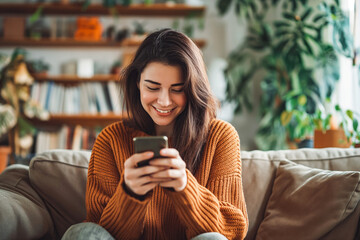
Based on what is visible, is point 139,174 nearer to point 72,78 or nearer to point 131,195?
point 131,195

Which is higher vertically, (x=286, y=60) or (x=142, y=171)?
(x=286, y=60)

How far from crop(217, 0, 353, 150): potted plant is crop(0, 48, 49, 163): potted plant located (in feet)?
5.10

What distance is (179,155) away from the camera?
1.28m

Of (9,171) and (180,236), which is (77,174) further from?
(180,236)

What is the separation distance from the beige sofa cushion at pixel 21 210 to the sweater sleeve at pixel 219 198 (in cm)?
52

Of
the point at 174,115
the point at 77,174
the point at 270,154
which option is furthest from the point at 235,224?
the point at 77,174

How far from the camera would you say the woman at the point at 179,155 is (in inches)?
43.8

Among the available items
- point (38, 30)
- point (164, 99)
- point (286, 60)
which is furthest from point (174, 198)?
point (38, 30)

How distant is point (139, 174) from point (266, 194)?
0.75 metres

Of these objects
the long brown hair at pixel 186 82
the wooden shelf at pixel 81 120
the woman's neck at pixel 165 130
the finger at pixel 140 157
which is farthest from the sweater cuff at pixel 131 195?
the wooden shelf at pixel 81 120

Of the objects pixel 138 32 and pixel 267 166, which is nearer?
pixel 267 166

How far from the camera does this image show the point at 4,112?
9.85 ft

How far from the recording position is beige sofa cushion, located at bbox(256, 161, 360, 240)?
136 cm

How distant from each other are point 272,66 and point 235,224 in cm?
193
